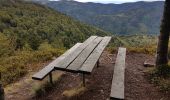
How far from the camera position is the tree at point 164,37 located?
7.64 metres

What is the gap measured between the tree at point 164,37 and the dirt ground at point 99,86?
2.41 feet

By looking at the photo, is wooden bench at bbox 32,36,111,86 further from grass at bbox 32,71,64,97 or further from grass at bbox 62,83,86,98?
grass at bbox 62,83,86,98

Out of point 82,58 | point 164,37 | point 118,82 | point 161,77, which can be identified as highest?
point 164,37

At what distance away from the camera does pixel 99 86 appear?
23.8 ft

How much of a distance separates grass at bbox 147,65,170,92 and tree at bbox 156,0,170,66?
10.8 inches

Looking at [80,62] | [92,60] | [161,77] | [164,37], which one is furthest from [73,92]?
[164,37]

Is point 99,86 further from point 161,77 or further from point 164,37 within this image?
point 164,37

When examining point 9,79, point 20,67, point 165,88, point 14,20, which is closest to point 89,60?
point 165,88

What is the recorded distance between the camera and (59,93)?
723 centimetres

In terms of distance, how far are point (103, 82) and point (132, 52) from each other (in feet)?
17.0

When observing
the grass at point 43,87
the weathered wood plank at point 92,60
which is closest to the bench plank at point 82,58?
the weathered wood plank at point 92,60

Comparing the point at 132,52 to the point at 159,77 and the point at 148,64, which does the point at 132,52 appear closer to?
the point at 148,64

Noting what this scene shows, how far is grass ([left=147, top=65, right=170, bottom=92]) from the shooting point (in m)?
7.17

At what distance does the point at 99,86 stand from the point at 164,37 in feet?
7.93
